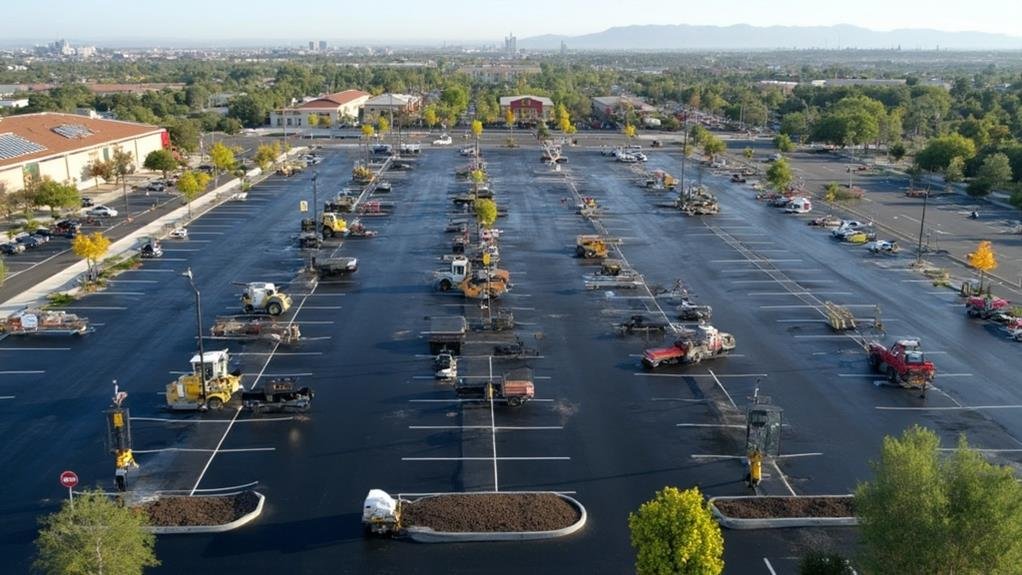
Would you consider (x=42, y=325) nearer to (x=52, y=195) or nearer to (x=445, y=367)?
(x=445, y=367)

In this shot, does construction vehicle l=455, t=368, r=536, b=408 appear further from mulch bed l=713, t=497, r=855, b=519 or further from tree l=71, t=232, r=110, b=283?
tree l=71, t=232, r=110, b=283

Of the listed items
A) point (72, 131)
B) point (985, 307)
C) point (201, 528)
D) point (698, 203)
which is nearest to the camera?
point (201, 528)

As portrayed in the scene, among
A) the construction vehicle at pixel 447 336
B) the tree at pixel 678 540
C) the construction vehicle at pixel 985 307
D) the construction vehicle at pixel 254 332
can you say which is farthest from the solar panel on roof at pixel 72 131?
the tree at pixel 678 540

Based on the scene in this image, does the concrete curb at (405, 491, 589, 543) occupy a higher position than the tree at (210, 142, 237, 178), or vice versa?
the tree at (210, 142, 237, 178)

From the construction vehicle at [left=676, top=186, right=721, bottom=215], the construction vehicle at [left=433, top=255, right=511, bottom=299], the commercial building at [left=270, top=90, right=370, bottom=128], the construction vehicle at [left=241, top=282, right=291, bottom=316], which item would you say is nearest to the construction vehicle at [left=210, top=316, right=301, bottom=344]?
the construction vehicle at [left=241, top=282, right=291, bottom=316]

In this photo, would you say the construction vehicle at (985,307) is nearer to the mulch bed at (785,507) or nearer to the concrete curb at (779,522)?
→ the mulch bed at (785,507)

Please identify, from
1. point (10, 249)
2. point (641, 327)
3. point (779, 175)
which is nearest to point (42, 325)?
point (10, 249)
